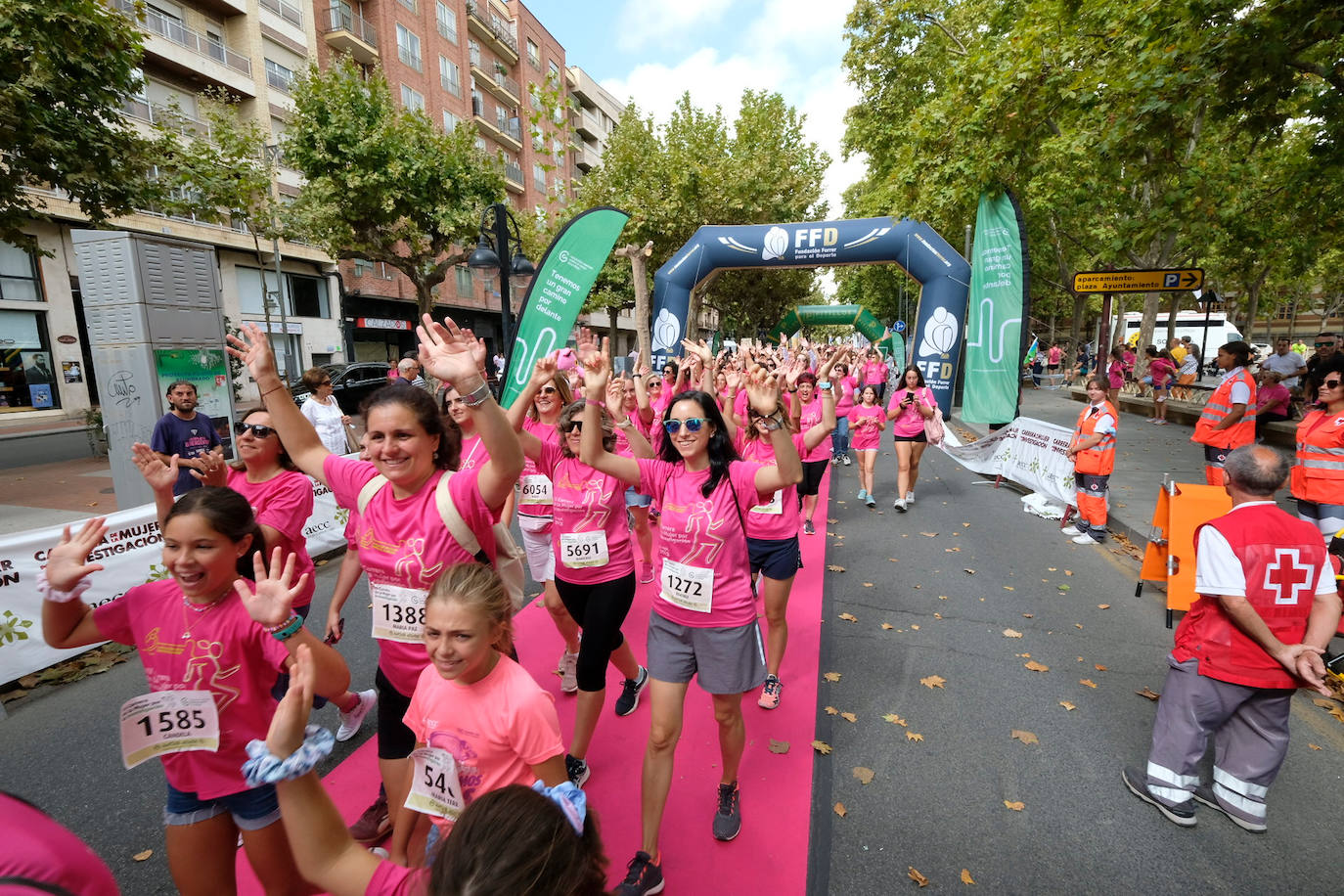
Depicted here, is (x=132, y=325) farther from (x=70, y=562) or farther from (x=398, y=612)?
(x=398, y=612)

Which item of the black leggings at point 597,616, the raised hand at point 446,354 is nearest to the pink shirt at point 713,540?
the black leggings at point 597,616

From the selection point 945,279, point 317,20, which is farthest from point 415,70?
point 945,279

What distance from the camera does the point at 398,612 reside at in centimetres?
230

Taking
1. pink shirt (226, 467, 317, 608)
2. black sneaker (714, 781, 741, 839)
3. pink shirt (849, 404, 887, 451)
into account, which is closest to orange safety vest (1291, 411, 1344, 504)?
pink shirt (849, 404, 887, 451)

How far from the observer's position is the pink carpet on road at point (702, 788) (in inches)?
105

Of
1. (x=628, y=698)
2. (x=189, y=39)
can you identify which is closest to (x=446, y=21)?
(x=189, y=39)

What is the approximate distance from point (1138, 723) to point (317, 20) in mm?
34490

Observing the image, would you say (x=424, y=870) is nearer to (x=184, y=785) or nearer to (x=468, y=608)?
(x=468, y=608)

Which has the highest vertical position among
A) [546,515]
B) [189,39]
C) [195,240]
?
[189,39]

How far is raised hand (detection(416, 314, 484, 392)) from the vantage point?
198 centimetres

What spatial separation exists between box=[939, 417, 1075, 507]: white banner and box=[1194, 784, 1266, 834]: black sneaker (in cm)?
520

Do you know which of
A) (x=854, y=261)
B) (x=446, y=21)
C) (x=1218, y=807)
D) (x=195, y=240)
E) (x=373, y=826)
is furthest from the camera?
(x=446, y=21)

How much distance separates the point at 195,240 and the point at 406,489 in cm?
1715

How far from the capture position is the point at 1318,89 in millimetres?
8203
